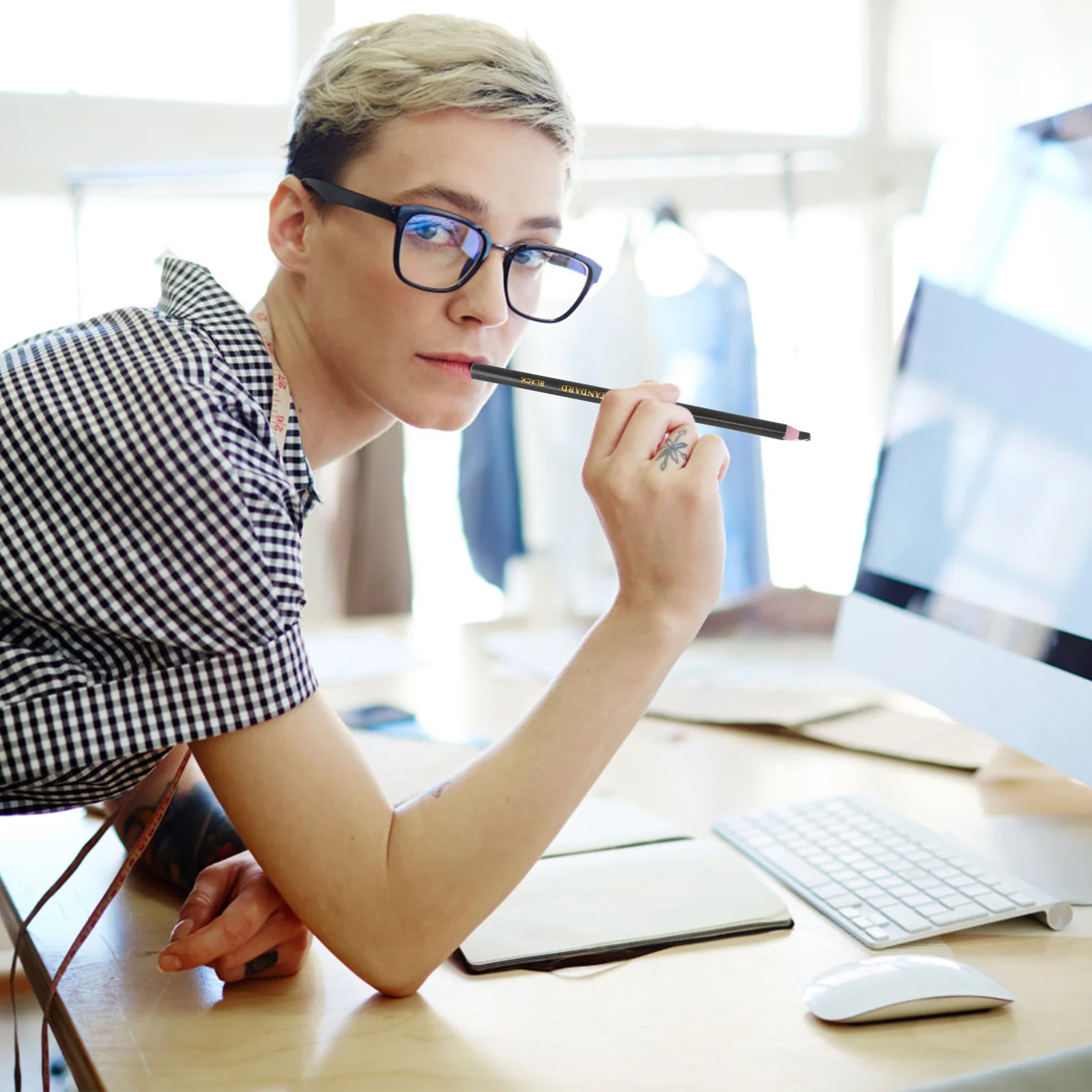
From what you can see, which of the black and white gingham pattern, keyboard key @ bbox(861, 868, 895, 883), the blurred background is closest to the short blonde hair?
the black and white gingham pattern

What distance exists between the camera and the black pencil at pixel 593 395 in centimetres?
86

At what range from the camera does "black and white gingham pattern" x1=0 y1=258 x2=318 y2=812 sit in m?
0.67

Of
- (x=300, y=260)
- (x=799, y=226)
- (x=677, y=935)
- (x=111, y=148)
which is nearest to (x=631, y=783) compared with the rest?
(x=677, y=935)

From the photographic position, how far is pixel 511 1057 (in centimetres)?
61

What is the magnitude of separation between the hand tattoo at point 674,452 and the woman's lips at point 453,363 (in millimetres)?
208

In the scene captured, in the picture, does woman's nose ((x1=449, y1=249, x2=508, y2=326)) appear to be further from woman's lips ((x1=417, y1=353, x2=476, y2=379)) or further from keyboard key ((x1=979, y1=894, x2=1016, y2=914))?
keyboard key ((x1=979, y1=894, x2=1016, y2=914))

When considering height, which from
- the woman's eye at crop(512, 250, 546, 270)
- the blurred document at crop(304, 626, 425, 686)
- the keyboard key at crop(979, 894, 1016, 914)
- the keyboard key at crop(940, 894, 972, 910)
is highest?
the woman's eye at crop(512, 250, 546, 270)

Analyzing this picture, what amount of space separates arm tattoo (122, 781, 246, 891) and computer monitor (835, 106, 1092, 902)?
0.62 meters

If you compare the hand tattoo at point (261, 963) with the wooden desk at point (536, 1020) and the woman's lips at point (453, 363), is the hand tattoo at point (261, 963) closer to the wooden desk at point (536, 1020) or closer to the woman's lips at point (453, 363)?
the wooden desk at point (536, 1020)

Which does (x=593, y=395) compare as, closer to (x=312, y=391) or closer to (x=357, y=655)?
(x=312, y=391)

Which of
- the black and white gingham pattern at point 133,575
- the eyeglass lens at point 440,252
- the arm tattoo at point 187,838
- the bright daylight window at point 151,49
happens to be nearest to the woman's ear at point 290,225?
the eyeglass lens at point 440,252

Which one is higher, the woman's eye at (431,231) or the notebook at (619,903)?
the woman's eye at (431,231)

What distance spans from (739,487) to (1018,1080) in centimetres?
173

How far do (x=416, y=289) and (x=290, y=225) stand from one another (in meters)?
0.17
